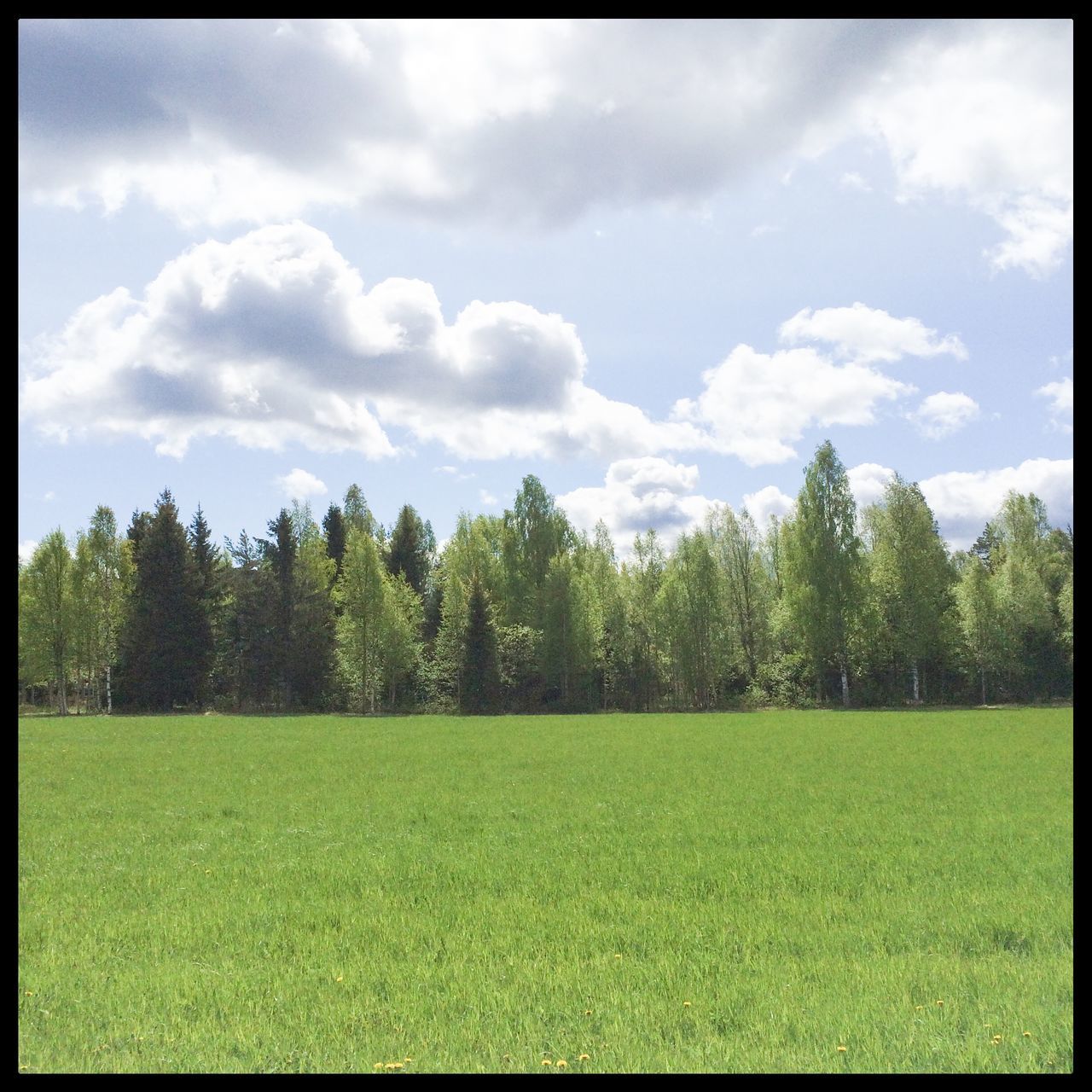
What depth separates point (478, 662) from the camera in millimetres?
66750

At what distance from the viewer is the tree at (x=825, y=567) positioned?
64625 millimetres

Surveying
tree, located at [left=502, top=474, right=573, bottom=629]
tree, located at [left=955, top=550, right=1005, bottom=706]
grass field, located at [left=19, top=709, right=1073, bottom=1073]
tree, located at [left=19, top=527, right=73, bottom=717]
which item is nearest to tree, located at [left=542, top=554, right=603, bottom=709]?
tree, located at [left=502, top=474, right=573, bottom=629]

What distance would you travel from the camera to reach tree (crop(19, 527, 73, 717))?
63625 mm

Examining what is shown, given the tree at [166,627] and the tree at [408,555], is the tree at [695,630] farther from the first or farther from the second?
the tree at [166,627]

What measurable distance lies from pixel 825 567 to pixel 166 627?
185ft

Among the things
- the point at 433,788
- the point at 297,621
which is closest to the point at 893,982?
the point at 433,788

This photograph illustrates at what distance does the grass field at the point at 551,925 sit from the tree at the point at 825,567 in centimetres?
4368

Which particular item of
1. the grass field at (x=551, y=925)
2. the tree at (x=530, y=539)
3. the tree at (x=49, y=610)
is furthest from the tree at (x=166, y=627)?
the grass field at (x=551, y=925)

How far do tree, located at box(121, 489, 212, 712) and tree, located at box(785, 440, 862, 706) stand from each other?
51.4 m

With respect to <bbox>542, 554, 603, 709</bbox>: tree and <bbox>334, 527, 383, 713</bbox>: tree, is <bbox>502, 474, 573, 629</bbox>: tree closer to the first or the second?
<bbox>542, 554, 603, 709</bbox>: tree

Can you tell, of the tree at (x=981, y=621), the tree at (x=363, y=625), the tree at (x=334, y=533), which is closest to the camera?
the tree at (x=981, y=621)

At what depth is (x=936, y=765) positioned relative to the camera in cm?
2428
